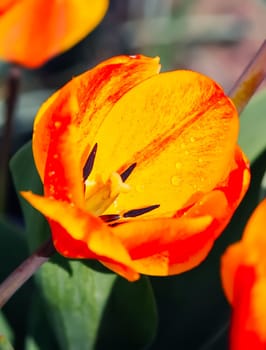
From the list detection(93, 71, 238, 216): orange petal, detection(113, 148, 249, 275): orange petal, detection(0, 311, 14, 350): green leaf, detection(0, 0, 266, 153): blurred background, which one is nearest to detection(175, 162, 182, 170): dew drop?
detection(93, 71, 238, 216): orange petal

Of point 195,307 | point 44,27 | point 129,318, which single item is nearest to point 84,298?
point 129,318

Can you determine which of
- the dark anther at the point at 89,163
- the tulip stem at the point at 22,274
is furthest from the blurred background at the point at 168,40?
the tulip stem at the point at 22,274

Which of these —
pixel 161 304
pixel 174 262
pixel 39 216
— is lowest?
pixel 161 304

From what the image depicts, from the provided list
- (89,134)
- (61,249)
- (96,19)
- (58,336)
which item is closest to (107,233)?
(61,249)

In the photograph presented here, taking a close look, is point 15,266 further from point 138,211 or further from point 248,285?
point 248,285

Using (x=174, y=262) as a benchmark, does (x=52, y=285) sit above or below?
below

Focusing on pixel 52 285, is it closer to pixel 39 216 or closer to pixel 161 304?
pixel 39 216

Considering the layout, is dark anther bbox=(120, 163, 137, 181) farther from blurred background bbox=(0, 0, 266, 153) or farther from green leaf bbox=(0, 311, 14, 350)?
blurred background bbox=(0, 0, 266, 153)
